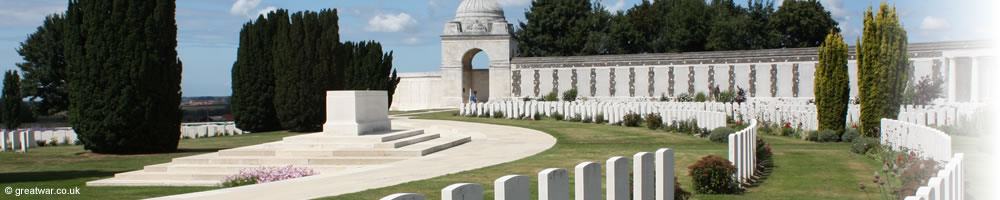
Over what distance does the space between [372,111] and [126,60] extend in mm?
5566

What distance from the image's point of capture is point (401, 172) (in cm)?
1183

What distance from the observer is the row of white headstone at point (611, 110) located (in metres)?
19.9

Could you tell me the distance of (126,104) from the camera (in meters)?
17.0

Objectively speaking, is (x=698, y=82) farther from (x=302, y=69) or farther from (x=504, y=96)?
(x=302, y=69)

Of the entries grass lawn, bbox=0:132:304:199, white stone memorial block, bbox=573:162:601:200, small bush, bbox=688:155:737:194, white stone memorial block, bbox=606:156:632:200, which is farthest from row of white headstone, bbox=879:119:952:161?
grass lawn, bbox=0:132:304:199

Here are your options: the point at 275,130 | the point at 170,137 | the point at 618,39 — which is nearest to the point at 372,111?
the point at 170,137

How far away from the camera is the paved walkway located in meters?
9.38

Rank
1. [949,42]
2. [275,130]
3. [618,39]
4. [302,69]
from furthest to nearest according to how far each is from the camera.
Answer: [618,39]
[949,42]
[275,130]
[302,69]

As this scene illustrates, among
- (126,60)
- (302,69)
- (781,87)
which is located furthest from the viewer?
(781,87)

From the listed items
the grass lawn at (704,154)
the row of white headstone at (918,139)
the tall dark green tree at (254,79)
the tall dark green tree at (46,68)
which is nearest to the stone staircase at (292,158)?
the grass lawn at (704,154)

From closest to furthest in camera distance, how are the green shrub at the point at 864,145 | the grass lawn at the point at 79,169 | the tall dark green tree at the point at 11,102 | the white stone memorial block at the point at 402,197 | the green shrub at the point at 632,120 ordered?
1. the white stone memorial block at the point at 402,197
2. the grass lawn at the point at 79,169
3. the green shrub at the point at 864,145
4. the green shrub at the point at 632,120
5. the tall dark green tree at the point at 11,102

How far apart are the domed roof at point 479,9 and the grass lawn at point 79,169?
100 feet

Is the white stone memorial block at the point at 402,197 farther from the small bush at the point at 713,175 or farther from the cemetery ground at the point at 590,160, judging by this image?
the small bush at the point at 713,175

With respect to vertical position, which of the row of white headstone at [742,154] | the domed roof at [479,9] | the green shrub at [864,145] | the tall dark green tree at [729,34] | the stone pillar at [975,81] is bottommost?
the green shrub at [864,145]
